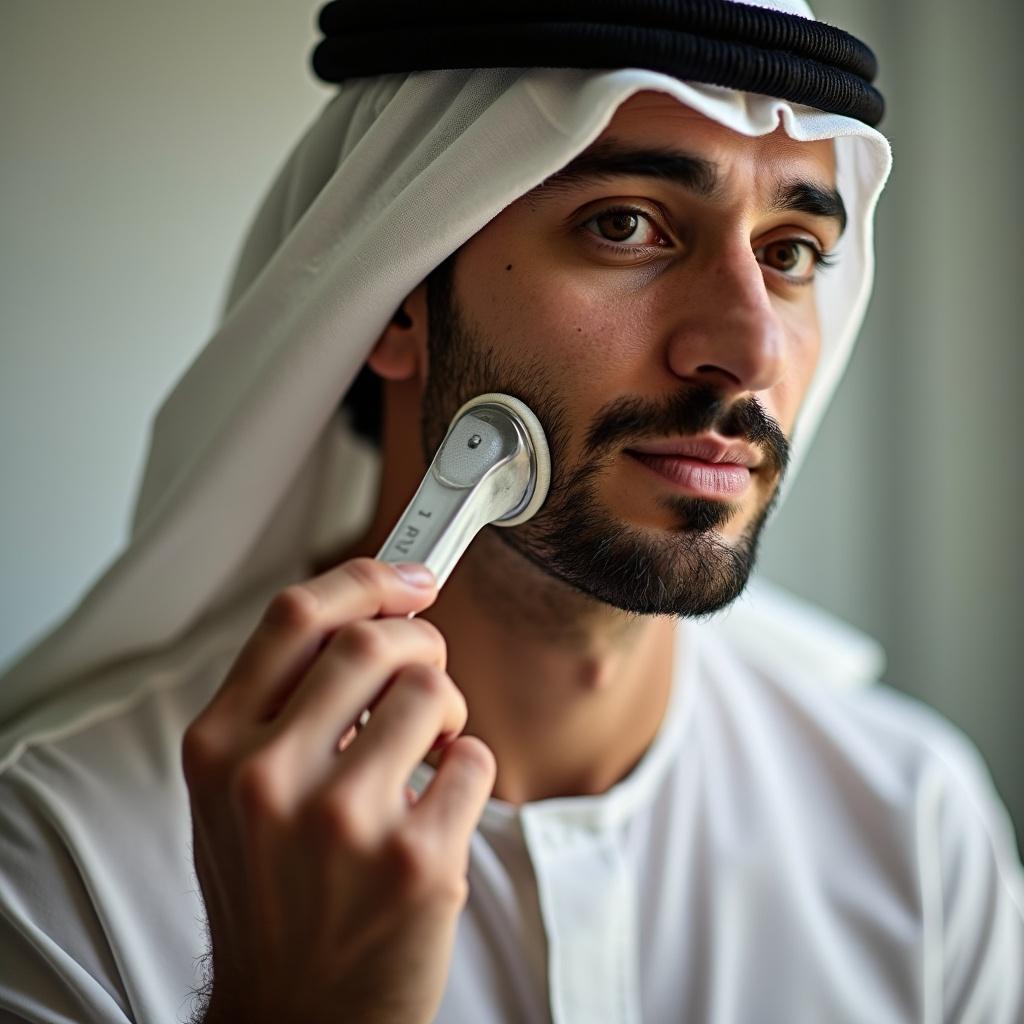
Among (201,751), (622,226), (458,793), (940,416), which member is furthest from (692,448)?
(940,416)

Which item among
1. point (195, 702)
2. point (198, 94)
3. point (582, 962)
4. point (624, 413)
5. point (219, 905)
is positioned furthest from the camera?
point (198, 94)

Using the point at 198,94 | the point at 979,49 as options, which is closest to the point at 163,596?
the point at 198,94

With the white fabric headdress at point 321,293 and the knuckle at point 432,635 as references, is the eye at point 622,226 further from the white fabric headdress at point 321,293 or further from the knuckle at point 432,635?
the knuckle at point 432,635

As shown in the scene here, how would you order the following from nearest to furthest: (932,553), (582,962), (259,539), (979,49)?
(582,962)
(259,539)
(979,49)
(932,553)

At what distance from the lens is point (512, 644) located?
141 cm

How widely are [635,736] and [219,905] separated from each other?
754 mm

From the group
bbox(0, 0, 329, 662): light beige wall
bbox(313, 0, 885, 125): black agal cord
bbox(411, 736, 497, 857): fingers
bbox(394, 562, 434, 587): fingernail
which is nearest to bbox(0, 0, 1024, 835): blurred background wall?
bbox(0, 0, 329, 662): light beige wall

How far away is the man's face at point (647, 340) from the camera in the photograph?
1.16 metres

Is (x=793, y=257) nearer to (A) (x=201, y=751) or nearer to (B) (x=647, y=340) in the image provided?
(B) (x=647, y=340)

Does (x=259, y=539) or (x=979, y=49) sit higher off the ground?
(x=979, y=49)

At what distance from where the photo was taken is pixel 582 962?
1.31m

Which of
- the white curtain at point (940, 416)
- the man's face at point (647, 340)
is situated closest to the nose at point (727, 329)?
A: the man's face at point (647, 340)

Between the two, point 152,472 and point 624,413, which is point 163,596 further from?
point 624,413

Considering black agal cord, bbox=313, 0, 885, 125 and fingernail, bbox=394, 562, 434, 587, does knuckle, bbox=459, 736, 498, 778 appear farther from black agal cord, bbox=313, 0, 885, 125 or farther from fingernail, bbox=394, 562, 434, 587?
black agal cord, bbox=313, 0, 885, 125
